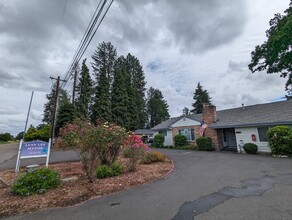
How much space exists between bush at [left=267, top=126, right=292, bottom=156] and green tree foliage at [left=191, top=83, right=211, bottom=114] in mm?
35088

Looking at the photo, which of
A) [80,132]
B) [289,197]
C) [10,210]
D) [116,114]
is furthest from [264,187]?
[116,114]

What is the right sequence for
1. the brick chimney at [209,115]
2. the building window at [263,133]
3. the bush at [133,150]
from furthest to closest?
the brick chimney at [209,115], the building window at [263,133], the bush at [133,150]

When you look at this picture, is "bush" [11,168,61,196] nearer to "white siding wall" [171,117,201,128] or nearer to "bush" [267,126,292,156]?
"bush" [267,126,292,156]

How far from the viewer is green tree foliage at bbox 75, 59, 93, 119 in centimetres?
2930

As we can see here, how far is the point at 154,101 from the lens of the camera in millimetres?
53062

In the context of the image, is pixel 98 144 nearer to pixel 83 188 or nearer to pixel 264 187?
pixel 83 188

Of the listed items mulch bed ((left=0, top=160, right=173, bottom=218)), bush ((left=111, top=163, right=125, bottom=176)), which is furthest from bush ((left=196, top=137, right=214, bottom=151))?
bush ((left=111, top=163, right=125, bottom=176))

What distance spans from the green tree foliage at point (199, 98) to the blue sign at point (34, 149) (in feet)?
141

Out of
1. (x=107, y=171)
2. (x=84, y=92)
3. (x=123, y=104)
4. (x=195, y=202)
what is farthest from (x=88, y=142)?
(x=123, y=104)

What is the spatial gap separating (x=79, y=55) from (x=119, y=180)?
590 cm

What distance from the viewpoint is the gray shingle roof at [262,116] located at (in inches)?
507

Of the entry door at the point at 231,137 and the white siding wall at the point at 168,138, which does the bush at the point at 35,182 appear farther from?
the white siding wall at the point at 168,138

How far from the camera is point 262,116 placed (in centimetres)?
1446

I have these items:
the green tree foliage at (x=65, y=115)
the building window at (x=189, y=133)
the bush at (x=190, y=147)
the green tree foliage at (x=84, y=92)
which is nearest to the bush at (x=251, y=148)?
the bush at (x=190, y=147)
